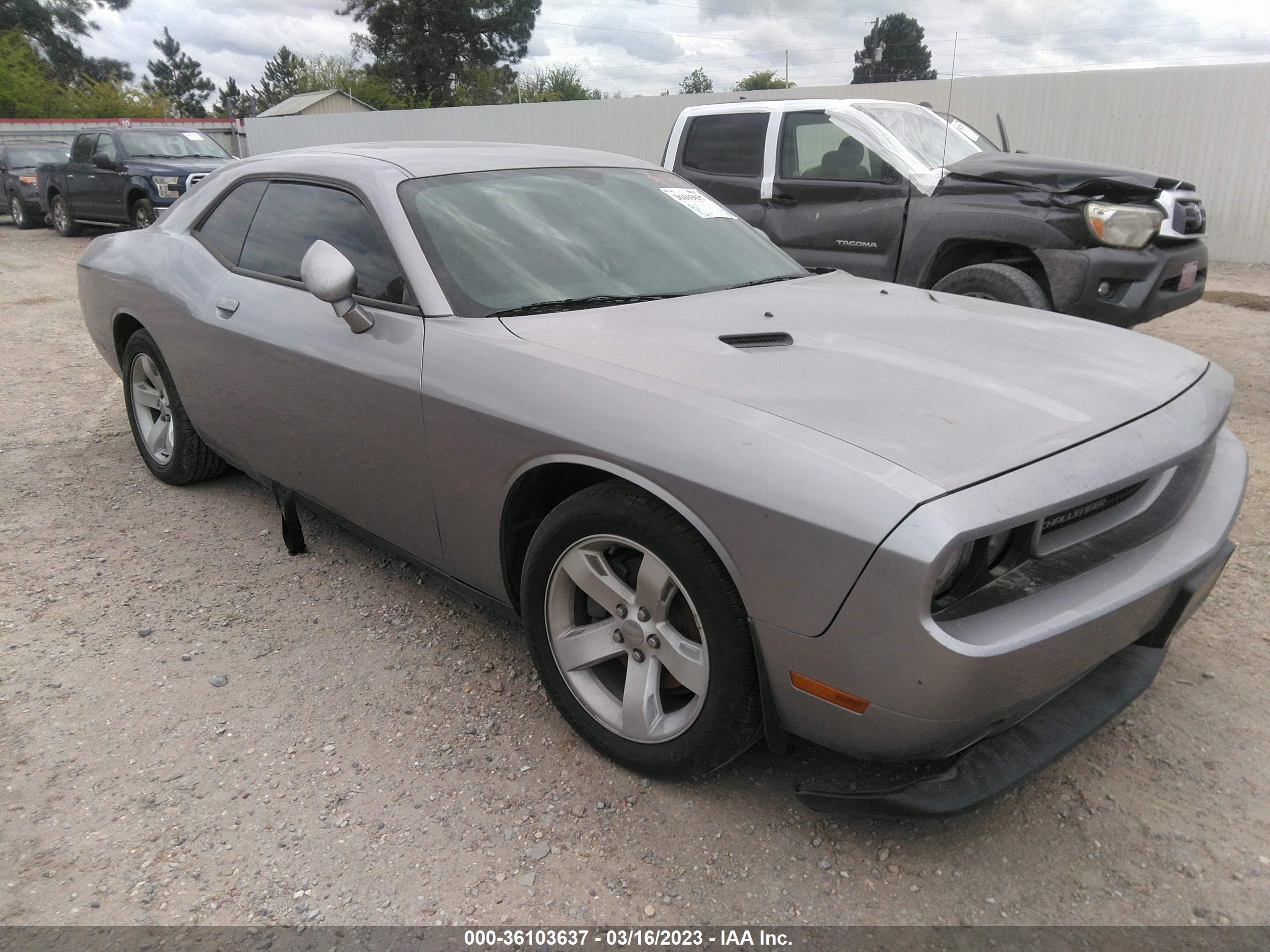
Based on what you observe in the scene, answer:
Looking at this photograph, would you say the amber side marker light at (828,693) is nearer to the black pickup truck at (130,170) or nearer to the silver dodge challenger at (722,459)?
the silver dodge challenger at (722,459)

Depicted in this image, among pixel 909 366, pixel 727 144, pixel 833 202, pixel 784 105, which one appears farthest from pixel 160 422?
pixel 784 105

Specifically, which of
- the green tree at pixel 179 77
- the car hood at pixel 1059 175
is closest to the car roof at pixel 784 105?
the car hood at pixel 1059 175

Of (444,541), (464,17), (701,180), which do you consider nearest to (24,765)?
(444,541)

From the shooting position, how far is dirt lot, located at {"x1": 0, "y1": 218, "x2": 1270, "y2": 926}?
2.00 metres

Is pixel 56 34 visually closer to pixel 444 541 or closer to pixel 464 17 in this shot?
pixel 464 17

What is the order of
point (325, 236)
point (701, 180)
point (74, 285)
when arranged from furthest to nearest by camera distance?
point (74, 285) → point (701, 180) → point (325, 236)

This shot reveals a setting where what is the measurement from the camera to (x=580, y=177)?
3.30m

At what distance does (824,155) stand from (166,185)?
10.9 m

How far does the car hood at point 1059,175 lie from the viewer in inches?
203

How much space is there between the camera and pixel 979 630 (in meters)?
1.77

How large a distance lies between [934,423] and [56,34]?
6693 cm

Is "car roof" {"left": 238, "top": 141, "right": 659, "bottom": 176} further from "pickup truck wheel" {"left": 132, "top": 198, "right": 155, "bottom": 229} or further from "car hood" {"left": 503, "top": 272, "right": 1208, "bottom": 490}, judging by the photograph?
"pickup truck wheel" {"left": 132, "top": 198, "right": 155, "bottom": 229}

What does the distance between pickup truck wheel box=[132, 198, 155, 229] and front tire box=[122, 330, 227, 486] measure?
10.2 m

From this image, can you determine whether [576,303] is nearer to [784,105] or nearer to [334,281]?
[334,281]
